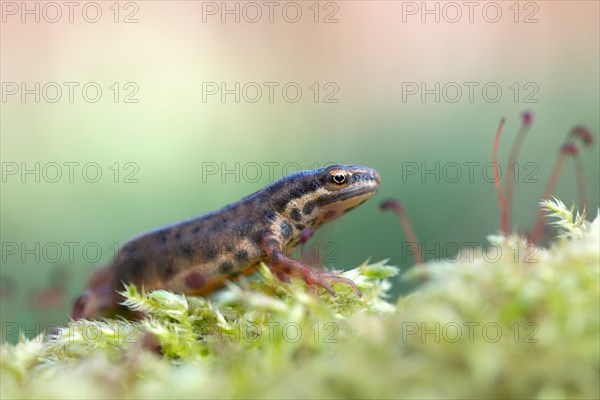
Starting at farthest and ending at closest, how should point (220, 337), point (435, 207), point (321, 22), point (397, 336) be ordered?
point (321, 22) → point (435, 207) → point (220, 337) → point (397, 336)

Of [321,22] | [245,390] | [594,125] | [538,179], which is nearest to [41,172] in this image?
[321,22]

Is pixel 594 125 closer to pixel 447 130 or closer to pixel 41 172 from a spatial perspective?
pixel 447 130

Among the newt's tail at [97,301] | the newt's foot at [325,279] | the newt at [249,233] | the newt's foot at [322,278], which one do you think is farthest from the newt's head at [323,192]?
the newt's tail at [97,301]

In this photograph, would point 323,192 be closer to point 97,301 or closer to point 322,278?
point 322,278

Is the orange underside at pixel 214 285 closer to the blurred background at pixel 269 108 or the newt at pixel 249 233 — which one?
the newt at pixel 249 233

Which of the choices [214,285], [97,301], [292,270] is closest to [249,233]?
[214,285]
